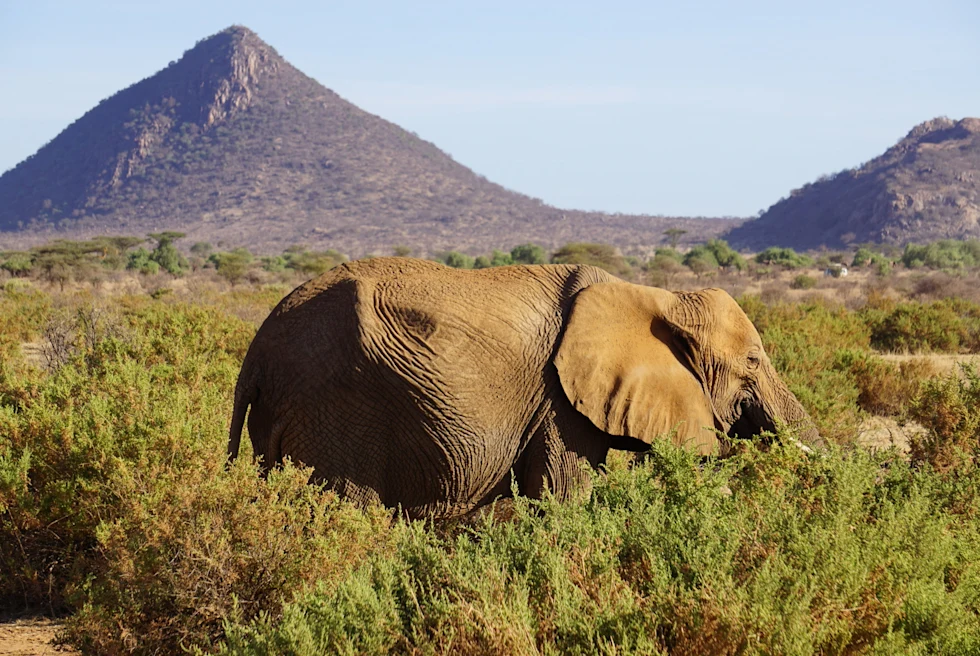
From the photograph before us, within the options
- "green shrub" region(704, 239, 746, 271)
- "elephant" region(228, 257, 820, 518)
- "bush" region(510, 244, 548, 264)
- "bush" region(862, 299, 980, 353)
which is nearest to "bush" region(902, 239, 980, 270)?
"green shrub" region(704, 239, 746, 271)

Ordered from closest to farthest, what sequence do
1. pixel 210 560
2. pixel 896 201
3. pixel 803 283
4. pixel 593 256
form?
pixel 210 560, pixel 803 283, pixel 593 256, pixel 896 201

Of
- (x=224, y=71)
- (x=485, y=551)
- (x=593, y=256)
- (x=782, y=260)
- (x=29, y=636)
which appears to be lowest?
(x=782, y=260)

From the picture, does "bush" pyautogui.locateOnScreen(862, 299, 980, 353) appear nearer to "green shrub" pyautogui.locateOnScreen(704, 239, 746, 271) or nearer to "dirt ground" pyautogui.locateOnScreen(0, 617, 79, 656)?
"dirt ground" pyautogui.locateOnScreen(0, 617, 79, 656)

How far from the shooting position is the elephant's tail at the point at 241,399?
5.30 m

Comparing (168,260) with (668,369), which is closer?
(668,369)

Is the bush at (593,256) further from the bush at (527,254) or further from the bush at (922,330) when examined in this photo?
the bush at (922,330)

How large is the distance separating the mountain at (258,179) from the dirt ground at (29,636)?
82781mm

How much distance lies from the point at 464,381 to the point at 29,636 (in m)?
2.66

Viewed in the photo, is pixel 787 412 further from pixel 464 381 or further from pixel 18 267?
pixel 18 267

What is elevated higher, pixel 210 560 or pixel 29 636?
pixel 210 560

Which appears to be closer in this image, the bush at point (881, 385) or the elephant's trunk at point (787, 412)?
the elephant's trunk at point (787, 412)

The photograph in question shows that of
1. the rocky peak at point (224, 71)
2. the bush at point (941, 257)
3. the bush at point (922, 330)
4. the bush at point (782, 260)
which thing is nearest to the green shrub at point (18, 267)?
the bush at point (922, 330)

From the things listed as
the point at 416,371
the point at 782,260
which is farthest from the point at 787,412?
the point at 782,260

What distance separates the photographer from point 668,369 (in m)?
5.55
